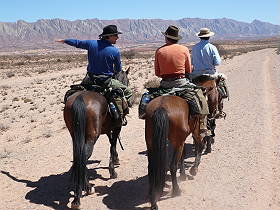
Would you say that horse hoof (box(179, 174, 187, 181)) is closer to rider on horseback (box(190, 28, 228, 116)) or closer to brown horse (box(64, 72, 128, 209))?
brown horse (box(64, 72, 128, 209))

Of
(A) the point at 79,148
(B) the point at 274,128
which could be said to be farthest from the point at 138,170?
(B) the point at 274,128

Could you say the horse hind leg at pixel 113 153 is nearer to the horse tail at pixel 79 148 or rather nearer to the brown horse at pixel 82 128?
the brown horse at pixel 82 128

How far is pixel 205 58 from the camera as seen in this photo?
793 centimetres

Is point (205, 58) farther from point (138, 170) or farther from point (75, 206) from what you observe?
point (75, 206)

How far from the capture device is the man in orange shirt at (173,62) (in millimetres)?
6250

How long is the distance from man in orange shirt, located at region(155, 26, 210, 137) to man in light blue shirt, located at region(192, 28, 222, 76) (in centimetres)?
154

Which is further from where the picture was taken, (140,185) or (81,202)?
(140,185)

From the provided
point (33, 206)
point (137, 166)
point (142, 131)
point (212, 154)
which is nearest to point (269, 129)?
point (212, 154)

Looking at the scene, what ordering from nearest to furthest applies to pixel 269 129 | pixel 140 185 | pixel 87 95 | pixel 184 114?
pixel 184 114
pixel 87 95
pixel 140 185
pixel 269 129

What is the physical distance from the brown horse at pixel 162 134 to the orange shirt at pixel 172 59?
1.93ft

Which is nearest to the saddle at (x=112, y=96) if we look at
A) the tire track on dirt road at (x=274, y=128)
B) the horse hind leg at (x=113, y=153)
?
the horse hind leg at (x=113, y=153)

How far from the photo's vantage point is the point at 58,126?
42.9ft

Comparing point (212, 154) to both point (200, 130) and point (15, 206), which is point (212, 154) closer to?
point (200, 130)

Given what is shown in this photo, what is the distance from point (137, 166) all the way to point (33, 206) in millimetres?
2431
